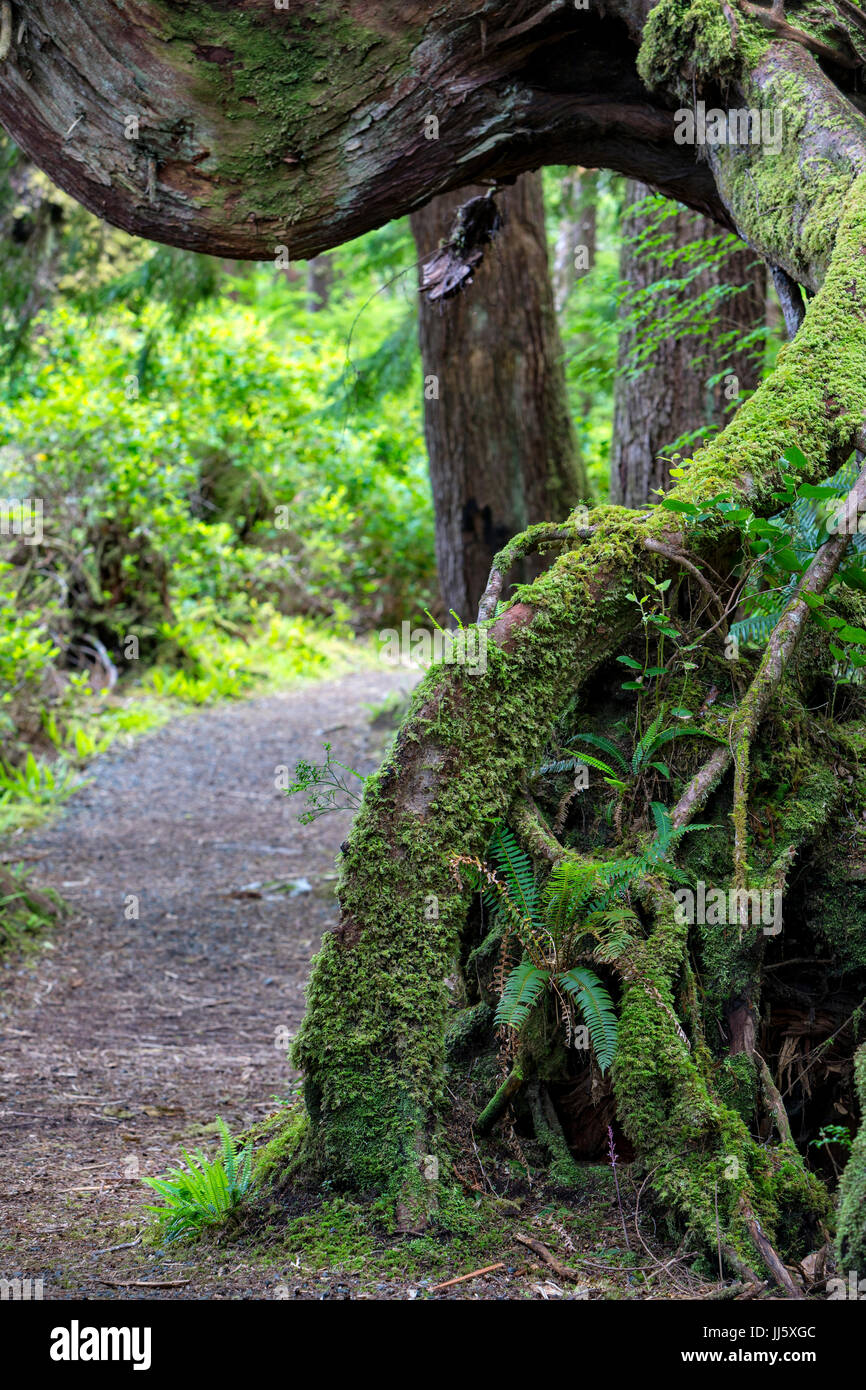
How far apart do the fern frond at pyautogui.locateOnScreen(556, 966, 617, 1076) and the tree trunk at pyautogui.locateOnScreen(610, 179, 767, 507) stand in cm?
407

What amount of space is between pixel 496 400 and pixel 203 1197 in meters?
6.23

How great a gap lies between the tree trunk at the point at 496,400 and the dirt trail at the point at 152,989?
2580 millimetres

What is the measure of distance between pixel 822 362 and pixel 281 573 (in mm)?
12597

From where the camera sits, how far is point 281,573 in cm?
1514

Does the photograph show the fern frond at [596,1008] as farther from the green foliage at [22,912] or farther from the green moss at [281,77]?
the green foliage at [22,912]

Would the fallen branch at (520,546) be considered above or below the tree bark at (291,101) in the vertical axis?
below

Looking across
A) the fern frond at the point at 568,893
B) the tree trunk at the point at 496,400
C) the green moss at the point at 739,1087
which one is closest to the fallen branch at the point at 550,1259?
the green moss at the point at 739,1087

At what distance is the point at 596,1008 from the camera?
2.47 meters

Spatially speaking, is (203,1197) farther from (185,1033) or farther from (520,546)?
(185,1033)

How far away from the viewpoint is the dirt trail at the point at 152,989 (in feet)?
9.68

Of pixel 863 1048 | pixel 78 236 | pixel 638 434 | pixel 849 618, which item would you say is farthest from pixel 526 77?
pixel 78 236

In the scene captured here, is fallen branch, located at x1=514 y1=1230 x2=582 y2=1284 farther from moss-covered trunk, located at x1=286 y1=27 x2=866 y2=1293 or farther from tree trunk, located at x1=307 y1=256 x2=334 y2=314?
tree trunk, located at x1=307 y1=256 x2=334 y2=314

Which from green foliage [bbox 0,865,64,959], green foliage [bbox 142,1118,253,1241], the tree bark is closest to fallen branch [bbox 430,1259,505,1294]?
green foliage [bbox 142,1118,253,1241]

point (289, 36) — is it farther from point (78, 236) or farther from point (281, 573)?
point (281, 573)
